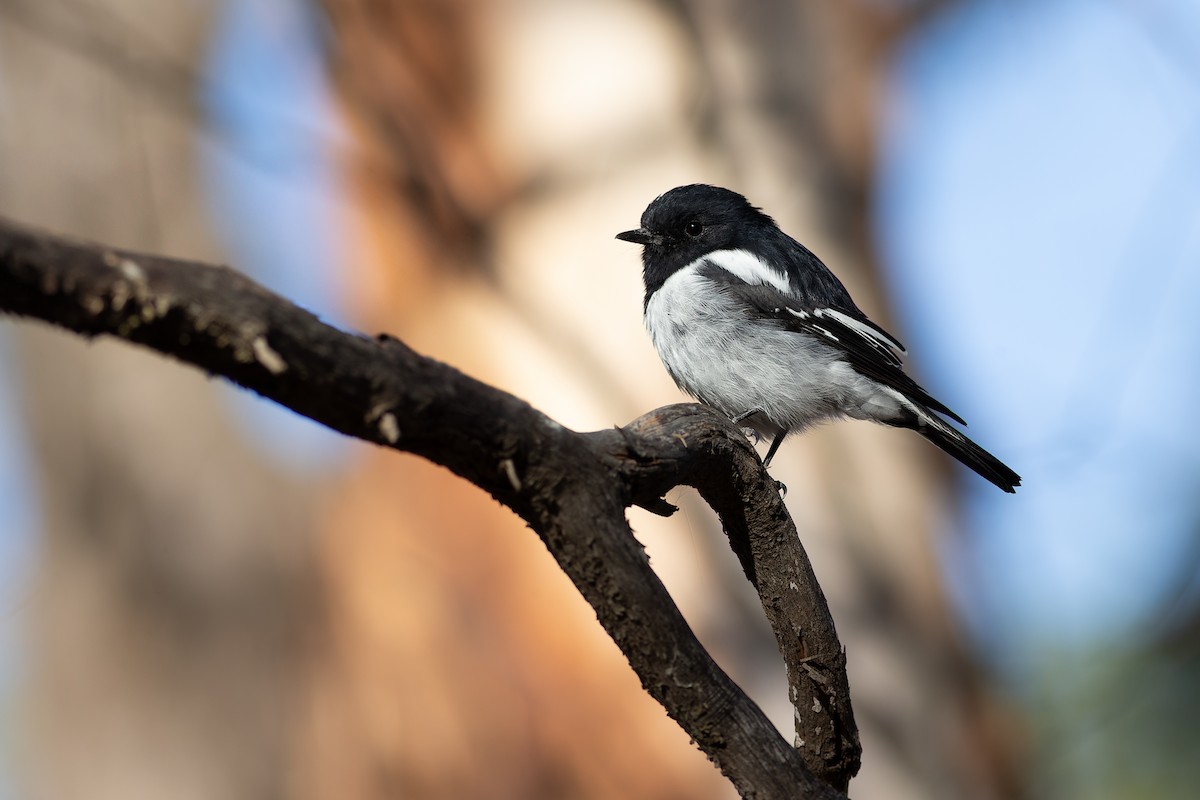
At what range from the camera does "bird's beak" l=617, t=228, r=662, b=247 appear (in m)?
3.71

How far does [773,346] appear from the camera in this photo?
3396 millimetres

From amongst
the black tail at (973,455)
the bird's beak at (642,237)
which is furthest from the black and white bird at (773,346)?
the bird's beak at (642,237)

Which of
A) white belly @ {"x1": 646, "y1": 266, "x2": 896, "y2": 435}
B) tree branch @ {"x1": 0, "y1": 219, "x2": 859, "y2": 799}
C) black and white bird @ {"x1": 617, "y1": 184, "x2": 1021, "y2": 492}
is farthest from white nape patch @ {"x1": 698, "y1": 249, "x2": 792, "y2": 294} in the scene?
tree branch @ {"x1": 0, "y1": 219, "x2": 859, "y2": 799}

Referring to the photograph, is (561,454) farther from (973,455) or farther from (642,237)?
(642,237)

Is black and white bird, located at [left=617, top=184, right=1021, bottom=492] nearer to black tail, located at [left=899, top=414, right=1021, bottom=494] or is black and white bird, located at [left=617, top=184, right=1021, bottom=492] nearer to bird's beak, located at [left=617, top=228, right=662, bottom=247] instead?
black tail, located at [left=899, top=414, right=1021, bottom=494]

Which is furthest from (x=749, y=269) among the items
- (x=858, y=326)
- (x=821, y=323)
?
(x=858, y=326)

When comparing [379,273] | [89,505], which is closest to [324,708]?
[89,505]

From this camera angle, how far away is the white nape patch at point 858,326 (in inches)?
137

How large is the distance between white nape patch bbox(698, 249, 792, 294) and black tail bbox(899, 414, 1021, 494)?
598 mm

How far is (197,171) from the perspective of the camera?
19.7 feet

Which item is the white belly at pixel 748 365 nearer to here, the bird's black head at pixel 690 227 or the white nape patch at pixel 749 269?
the white nape patch at pixel 749 269

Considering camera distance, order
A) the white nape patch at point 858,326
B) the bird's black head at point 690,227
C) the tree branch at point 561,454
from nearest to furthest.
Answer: the tree branch at point 561,454, the white nape patch at point 858,326, the bird's black head at point 690,227

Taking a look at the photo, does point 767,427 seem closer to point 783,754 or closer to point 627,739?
point 627,739

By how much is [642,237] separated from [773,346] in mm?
624
